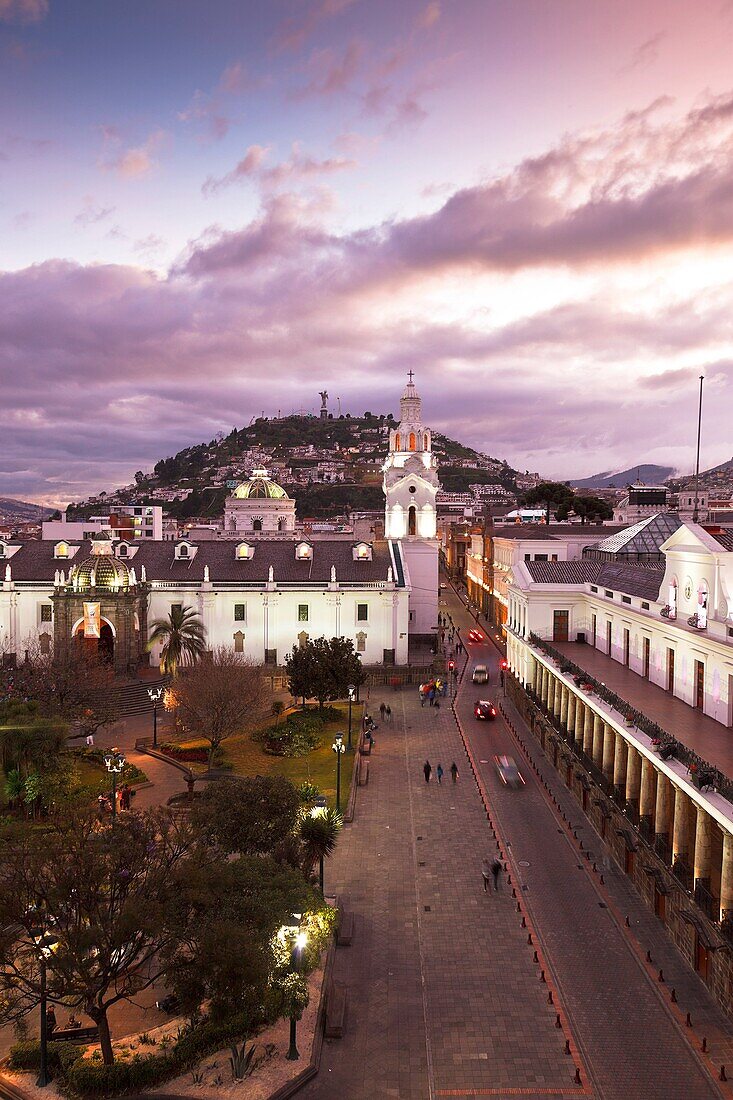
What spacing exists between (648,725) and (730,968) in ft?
25.1

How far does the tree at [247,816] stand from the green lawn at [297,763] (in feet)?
34.5

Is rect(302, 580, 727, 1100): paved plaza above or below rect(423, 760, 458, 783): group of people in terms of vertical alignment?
below

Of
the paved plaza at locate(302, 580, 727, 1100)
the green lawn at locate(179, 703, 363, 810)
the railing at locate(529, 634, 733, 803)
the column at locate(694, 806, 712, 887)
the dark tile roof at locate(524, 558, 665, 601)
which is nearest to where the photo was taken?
the paved plaza at locate(302, 580, 727, 1100)

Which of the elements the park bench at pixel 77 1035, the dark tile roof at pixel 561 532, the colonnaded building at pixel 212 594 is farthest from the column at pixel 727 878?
the dark tile roof at pixel 561 532

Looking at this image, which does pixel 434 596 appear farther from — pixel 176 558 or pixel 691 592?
pixel 691 592

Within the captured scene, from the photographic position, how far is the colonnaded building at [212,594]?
50594 millimetres

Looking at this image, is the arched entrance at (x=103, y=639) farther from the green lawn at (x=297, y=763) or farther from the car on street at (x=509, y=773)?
the car on street at (x=509, y=773)

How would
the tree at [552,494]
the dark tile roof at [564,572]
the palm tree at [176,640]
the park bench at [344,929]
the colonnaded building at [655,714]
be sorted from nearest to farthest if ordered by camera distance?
the colonnaded building at [655,714], the park bench at [344,929], the dark tile roof at [564,572], the palm tree at [176,640], the tree at [552,494]

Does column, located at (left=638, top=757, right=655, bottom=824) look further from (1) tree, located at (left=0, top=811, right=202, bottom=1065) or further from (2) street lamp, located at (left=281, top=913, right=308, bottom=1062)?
(1) tree, located at (left=0, top=811, right=202, bottom=1065)

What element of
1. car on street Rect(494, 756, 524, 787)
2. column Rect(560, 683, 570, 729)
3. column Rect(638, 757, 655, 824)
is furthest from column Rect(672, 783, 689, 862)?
column Rect(560, 683, 570, 729)

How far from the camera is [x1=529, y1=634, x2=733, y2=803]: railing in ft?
58.5

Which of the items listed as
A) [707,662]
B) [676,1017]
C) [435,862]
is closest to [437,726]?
[435,862]

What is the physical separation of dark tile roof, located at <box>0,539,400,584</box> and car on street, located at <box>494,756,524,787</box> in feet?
74.3

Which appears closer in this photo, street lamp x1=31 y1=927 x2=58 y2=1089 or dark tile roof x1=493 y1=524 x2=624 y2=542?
street lamp x1=31 y1=927 x2=58 y2=1089
